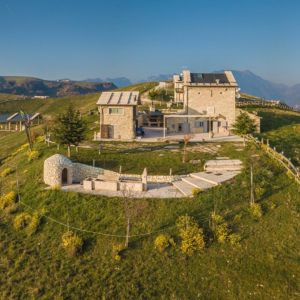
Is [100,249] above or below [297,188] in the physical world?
below

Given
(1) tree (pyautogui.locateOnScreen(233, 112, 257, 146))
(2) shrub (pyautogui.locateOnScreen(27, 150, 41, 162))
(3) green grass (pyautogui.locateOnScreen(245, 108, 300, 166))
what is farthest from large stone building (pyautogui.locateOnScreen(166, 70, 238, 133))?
(2) shrub (pyautogui.locateOnScreen(27, 150, 41, 162))

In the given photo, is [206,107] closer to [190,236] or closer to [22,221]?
[190,236]

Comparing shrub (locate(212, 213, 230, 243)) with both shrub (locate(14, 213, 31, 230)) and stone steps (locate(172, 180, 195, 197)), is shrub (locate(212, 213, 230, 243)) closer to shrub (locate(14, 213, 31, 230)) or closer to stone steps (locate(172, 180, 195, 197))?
stone steps (locate(172, 180, 195, 197))

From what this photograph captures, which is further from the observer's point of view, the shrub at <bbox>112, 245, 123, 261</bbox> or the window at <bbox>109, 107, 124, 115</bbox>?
the window at <bbox>109, 107, 124, 115</bbox>

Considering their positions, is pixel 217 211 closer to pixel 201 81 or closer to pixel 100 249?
pixel 100 249

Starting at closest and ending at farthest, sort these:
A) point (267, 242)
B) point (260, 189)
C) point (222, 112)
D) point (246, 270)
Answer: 1. point (246, 270)
2. point (267, 242)
3. point (260, 189)
4. point (222, 112)

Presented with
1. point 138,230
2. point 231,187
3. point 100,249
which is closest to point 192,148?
point 231,187

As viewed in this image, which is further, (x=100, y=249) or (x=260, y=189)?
(x=260, y=189)

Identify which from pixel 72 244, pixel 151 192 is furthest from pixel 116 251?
pixel 151 192
